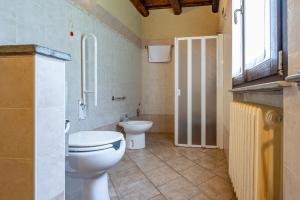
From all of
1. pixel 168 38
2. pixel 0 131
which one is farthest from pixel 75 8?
pixel 168 38

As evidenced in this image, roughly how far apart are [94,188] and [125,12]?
9.99 ft

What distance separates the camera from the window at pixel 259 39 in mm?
966

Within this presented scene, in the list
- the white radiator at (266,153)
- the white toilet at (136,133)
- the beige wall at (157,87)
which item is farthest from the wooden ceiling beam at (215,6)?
the white radiator at (266,153)

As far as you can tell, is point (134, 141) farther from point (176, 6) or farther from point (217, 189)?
point (176, 6)

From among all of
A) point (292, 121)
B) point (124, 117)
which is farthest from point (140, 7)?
point (292, 121)

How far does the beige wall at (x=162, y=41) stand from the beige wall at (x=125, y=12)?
0.31 metres

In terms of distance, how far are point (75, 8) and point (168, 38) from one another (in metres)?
2.66

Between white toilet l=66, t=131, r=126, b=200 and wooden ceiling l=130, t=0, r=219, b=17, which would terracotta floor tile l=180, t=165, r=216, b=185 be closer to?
white toilet l=66, t=131, r=126, b=200

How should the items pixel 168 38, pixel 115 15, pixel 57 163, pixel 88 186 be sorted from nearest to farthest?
pixel 57 163 → pixel 88 186 → pixel 115 15 → pixel 168 38

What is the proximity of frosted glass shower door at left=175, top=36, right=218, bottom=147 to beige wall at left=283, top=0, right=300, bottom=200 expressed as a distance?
9.43 feet

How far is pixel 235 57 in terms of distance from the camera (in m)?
2.32

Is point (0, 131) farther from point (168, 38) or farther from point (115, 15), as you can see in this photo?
point (168, 38)

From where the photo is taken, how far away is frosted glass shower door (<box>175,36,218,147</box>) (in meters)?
3.58

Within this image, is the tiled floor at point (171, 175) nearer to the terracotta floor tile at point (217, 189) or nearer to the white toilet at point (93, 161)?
the terracotta floor tile at point (217, 189)
